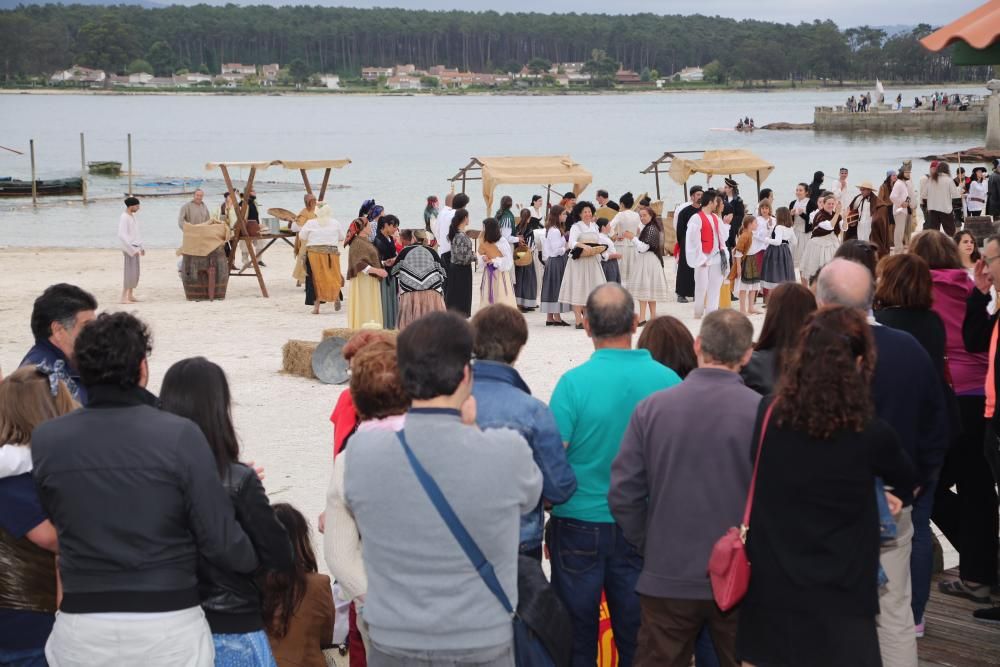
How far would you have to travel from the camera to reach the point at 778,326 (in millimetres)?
4547

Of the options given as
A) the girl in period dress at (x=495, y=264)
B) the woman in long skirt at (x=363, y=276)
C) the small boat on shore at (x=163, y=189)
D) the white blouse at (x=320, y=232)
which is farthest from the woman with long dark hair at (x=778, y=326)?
the small boat on shore at (x=163, y=189)

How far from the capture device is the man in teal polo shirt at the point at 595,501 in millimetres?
4141

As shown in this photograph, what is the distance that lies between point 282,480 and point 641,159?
232 ft

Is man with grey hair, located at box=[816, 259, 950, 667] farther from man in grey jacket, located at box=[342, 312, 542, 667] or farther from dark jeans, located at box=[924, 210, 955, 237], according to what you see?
dark jeans, located at box=[924, 210, 955, 237]

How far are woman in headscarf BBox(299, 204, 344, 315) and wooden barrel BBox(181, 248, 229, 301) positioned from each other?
164cm

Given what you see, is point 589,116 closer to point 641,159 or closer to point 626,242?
point 641,159


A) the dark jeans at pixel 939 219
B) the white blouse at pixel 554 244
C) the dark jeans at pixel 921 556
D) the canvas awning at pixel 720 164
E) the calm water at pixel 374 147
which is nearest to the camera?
the dark jeans at pixel 921 556

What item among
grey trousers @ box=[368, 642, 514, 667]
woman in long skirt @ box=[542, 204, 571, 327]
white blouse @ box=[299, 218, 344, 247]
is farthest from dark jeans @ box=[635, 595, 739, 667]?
white blouse @ box=[299, 218, 344, 247]

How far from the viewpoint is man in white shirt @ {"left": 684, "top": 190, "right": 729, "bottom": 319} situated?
1416 centimetres

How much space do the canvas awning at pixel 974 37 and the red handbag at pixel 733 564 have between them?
4.02 ft

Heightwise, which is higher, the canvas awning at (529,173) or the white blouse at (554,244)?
the canvas awning at (529,173)

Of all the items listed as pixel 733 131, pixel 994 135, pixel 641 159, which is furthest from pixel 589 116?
pixel 994 135

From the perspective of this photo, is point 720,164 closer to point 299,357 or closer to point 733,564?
point 299,357

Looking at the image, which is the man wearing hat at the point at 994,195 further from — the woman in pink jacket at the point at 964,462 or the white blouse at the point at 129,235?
the woman in pink jacket at the point at 964,462
